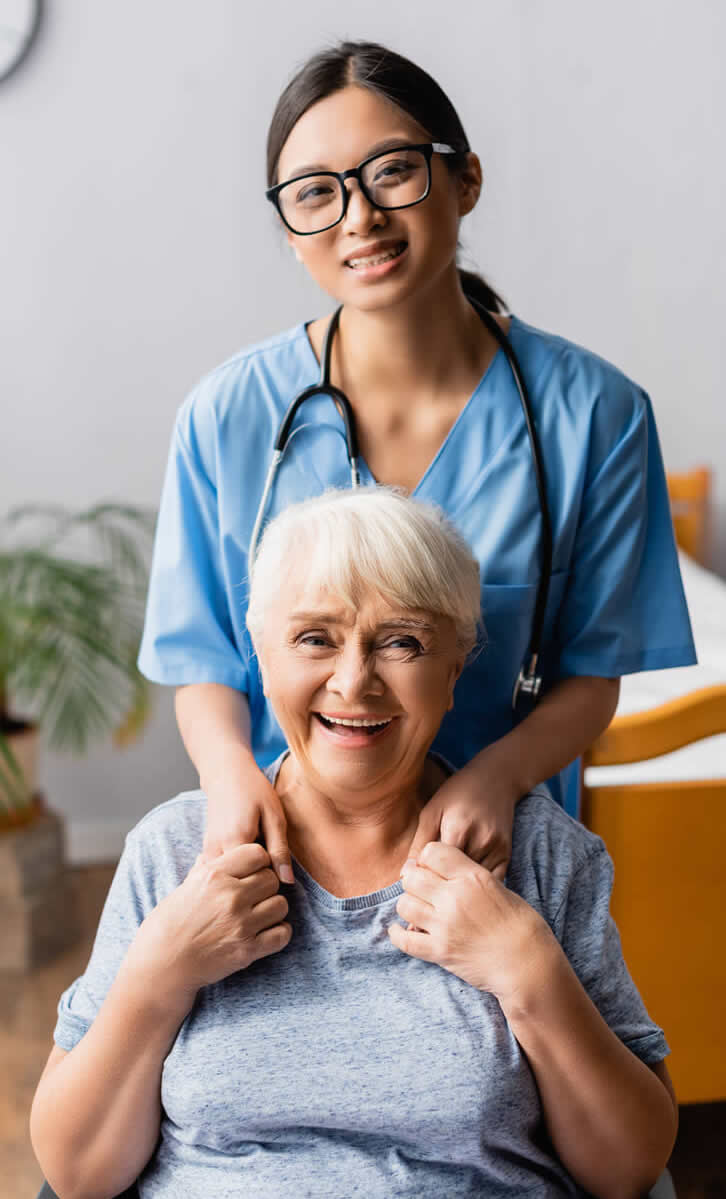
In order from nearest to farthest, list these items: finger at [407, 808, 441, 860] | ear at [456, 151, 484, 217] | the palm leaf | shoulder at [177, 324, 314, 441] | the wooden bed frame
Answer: finger at [407, 808, 441, 860]
ear at [456, 151, 484, 217]
shoulder at [177, 324, 314, 441]
the wooden bed frame
the palm leaf

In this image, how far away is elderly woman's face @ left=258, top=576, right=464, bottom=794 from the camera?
1.09 meters

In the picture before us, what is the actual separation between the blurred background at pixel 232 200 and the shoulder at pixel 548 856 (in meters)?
1.85

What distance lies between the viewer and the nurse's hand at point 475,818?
3.61 feet

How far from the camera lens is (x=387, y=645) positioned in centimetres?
111

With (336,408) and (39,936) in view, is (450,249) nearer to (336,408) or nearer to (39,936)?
(336,408)

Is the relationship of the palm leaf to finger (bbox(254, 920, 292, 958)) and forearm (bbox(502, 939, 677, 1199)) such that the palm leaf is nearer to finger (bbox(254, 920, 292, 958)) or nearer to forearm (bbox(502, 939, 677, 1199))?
finger (bbox(254, 920, 292, 958))

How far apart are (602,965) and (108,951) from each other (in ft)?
1.56

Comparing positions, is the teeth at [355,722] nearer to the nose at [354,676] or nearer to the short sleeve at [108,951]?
the nose at [354,676]

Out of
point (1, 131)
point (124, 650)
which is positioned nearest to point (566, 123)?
point (1, 131)

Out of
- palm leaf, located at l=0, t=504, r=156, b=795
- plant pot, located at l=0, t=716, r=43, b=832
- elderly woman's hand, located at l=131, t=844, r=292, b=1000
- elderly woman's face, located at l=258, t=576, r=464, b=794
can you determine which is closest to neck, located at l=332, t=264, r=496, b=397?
elderly woman's face, located at l=258, t=576, r=464, b=794

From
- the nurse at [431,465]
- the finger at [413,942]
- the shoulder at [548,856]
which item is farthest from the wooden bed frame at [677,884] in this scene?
the finger at [413,942]

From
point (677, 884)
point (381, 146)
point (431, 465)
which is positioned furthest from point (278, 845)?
point (677, 884)

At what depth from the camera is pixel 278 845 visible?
1.11m

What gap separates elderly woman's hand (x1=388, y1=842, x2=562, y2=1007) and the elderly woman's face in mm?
113
